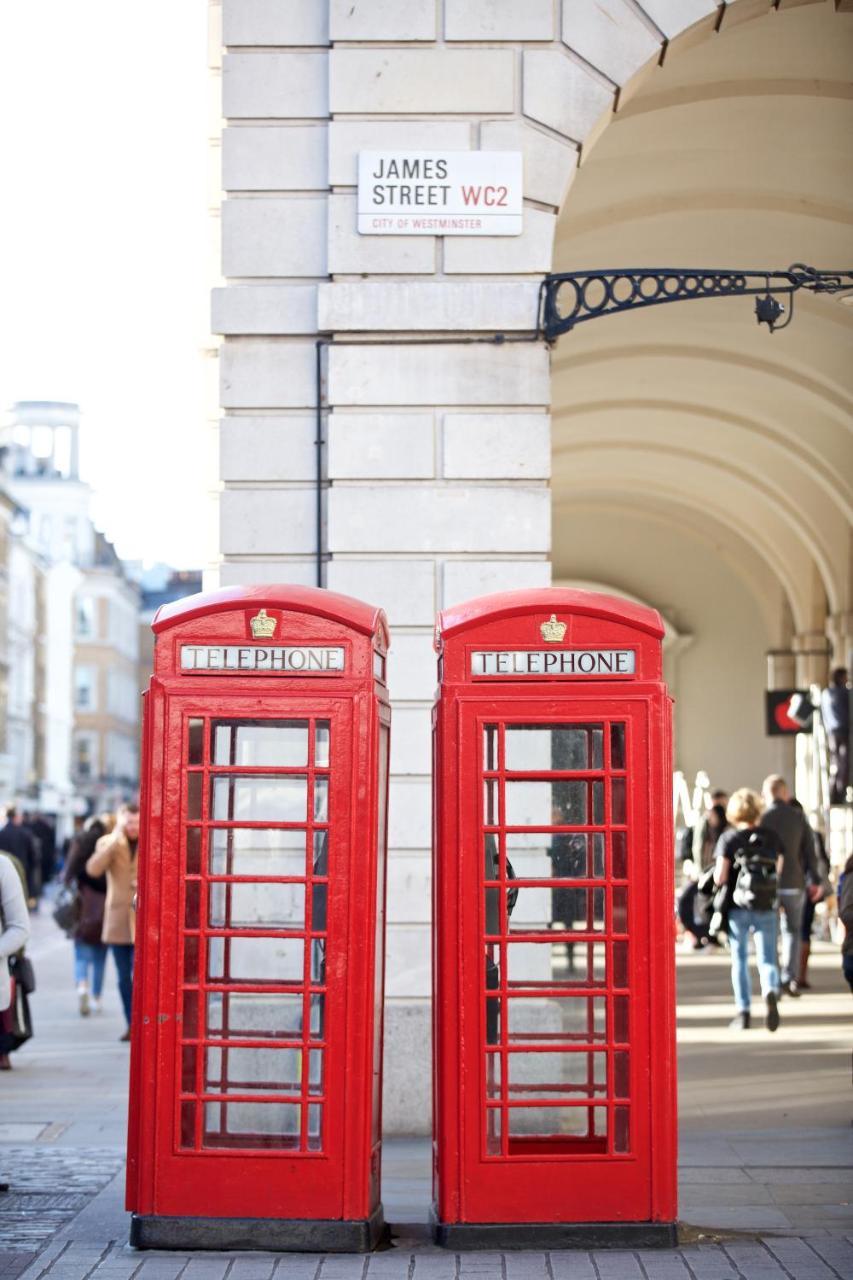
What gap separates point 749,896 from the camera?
506 inches

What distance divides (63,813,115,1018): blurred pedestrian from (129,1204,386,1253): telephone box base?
8165 mm

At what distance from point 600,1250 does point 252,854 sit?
1.86 metres

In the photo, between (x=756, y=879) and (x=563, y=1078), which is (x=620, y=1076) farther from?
(x=756, y=879)

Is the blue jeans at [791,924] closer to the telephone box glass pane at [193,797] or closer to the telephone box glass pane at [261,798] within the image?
the telephone box glass pane at [261,798]

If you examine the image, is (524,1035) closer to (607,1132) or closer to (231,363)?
(607,1132)

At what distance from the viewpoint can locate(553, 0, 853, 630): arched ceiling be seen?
12.2 m

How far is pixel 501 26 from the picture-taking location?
388 inches

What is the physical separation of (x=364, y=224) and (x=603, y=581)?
61.6 ft

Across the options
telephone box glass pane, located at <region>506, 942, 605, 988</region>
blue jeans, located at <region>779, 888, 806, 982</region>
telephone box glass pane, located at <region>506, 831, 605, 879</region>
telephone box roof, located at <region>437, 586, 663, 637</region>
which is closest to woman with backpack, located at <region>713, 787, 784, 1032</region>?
blue jeans, located at <region>779, 888, 806, 982</region>

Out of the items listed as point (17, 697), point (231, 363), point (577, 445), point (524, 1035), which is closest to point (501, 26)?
point (231, 363)

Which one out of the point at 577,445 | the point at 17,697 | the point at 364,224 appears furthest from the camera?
the point at 17,697

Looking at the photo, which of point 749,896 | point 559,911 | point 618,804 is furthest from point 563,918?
point 749,896

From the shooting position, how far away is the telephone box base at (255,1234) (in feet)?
22.8

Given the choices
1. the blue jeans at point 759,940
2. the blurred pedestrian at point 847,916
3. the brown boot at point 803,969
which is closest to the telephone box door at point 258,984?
the blurred pedestrian at point 847,916
